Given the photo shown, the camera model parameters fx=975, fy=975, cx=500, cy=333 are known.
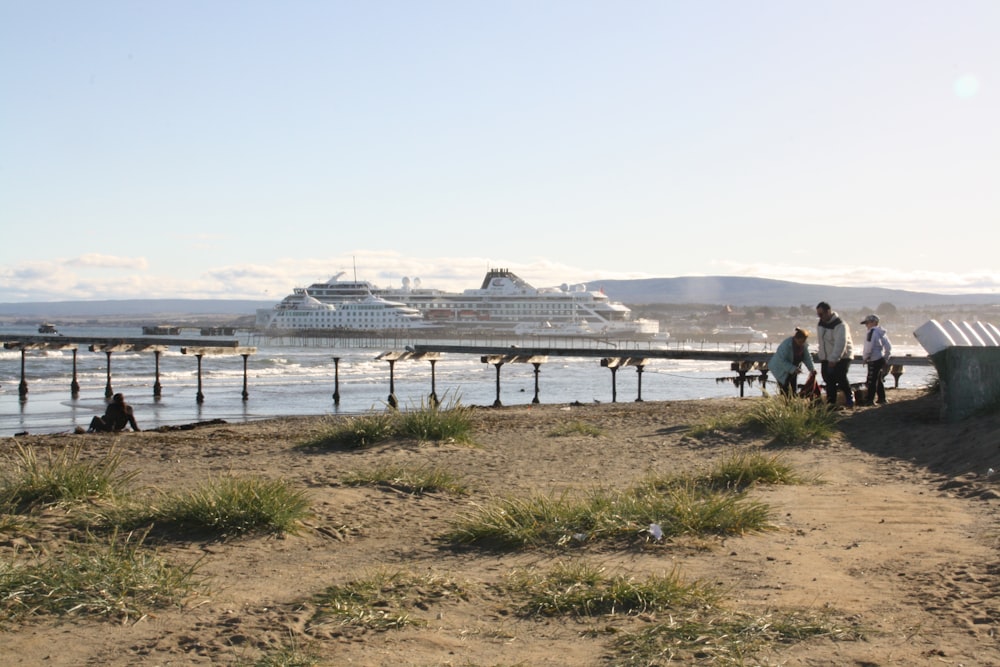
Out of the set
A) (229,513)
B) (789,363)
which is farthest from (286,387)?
(229,513)

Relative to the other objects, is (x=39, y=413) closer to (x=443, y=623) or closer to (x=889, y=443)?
(x=889, y=443)

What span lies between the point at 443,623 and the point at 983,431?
5.95 meters

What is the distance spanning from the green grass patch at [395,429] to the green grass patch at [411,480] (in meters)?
1.89

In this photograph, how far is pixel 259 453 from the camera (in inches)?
352

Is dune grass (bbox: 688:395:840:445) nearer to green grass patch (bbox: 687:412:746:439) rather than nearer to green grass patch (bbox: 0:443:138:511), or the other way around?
green grass patch (bbox: 687:412:746:439)

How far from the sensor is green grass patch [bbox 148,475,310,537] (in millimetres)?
5191

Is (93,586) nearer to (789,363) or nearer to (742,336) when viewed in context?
(789,363)

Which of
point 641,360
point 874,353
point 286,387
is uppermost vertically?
point 874,353

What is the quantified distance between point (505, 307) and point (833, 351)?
289 ft

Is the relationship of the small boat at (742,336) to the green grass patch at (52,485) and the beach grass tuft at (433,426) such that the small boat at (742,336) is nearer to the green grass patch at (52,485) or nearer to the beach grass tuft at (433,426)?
the beach grass tuft at (433,426)

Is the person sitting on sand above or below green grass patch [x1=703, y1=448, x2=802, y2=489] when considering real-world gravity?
below

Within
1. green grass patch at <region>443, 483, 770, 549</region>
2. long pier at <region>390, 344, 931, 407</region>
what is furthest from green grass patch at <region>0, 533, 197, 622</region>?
long pier at <region>390, 344, 931, 407</region>

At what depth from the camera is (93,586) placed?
3.97 m

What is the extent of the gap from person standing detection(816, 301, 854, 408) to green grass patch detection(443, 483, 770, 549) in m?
5.44
